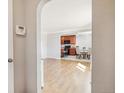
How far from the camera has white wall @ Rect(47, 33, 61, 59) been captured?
12.6m

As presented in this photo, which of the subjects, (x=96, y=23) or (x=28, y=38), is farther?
(x=28, y=38)

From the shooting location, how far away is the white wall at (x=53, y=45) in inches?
495

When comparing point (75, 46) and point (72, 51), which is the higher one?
point (75, 46)

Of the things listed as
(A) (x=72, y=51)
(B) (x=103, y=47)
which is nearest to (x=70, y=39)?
(A) (x=72, y=51)

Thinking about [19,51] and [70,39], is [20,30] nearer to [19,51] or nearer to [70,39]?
[19,51]

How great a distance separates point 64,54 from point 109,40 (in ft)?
39.2

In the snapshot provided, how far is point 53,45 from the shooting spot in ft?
41.8

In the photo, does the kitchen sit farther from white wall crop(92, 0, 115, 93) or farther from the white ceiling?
white wall crop(92, 0, 115, 93)

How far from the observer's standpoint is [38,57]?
237 cm

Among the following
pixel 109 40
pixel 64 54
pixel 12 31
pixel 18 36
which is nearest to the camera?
pixel 109 40

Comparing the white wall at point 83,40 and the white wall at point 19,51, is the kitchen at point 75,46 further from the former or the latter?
the white wall at point 19,51

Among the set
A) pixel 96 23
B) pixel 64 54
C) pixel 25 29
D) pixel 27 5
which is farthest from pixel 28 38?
pixel 64 54
